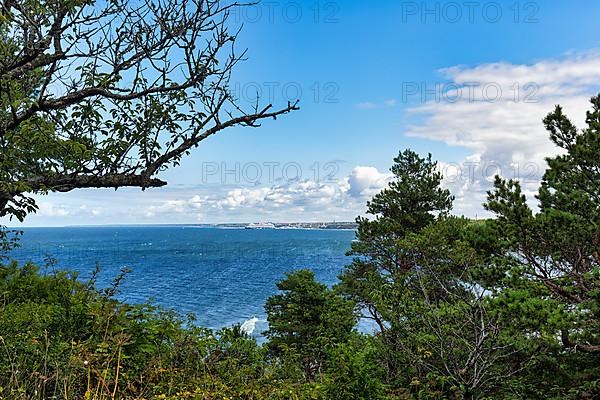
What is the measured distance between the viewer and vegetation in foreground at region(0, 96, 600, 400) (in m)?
4.07

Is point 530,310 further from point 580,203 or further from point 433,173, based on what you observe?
point 433,173

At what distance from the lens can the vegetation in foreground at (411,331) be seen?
160 inches

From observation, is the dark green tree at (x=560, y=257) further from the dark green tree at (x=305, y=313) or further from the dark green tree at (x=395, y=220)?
the dark green tree at (x=395, y=220)

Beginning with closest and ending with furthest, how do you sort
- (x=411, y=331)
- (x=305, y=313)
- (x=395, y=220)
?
1. (x=411, y=331)
2. (x=305, y=313)
3. (x=395, y=220)

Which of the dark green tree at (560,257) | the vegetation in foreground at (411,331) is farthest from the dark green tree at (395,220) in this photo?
the dark green tree at (560,257)

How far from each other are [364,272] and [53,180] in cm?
1622

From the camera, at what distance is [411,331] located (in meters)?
11.9

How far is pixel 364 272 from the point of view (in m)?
20.2

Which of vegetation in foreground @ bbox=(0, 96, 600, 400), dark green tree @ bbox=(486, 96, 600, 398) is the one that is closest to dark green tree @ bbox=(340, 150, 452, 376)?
vegetation in foreground @ bbox=(0, 96, 600, 400)

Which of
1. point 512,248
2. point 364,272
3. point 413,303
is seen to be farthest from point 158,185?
point 364,272

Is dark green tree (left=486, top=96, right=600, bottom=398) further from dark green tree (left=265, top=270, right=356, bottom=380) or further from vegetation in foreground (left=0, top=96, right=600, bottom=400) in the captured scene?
dark green tree (left=265, top=270, right=356, bottom=380)

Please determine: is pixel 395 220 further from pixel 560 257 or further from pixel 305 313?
pixel 560 257

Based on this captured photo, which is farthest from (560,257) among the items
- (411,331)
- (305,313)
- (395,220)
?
(395,220)

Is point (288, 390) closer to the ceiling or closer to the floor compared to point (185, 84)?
closer to the floor
